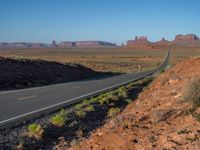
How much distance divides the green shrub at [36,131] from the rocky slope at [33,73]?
46.1 ft

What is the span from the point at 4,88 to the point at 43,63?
13.2 metres

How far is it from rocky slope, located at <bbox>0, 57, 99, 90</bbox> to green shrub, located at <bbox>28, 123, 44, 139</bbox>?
553 inches

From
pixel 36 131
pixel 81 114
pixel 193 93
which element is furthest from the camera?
pixel 81 114

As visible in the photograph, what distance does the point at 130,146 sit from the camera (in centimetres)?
810

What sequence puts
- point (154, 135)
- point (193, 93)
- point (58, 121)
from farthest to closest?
point (58, 121) < point (193, 93) < point (154, 135)

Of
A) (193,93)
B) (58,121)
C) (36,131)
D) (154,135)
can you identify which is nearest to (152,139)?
(154,135)

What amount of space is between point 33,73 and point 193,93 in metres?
22.1

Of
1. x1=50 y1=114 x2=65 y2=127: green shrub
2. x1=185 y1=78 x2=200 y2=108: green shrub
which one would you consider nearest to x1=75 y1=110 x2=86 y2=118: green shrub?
x1=50 y1=114 x2=65 y2=127: green shrub

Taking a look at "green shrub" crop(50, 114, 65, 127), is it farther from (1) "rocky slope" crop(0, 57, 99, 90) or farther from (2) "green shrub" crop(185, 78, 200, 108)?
(1) "rocky slope" crop(0, 57, 99, 90)

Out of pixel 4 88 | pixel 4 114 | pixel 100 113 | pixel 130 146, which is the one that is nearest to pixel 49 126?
pixel 4 114

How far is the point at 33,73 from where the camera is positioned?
31953mm

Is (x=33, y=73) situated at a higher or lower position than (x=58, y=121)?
lower

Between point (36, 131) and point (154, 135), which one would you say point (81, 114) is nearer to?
point (36, 131)

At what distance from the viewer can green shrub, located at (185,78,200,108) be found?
35.6 ft
